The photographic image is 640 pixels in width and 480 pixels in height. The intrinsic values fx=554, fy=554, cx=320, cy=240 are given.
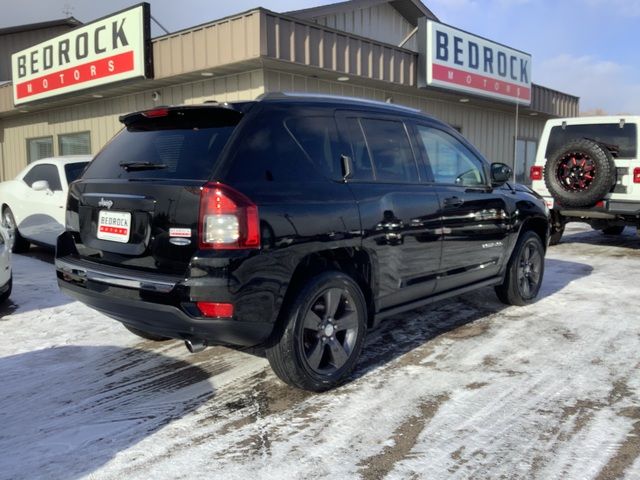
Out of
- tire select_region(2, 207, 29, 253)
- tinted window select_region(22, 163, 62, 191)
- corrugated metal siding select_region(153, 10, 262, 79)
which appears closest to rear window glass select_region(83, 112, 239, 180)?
tinted window select_region(22, 163, 62, 191)

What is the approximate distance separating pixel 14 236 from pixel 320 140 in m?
6.86

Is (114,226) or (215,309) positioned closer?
(215,309)

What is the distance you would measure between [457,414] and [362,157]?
5.66 feet

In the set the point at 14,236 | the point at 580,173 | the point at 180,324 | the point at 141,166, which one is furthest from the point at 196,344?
the point at 580,173

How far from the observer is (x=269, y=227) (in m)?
2.96

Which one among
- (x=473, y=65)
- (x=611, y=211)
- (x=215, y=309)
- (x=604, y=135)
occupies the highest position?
(x=473, y=65)

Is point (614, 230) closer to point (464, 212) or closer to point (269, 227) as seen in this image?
point (464, 212)

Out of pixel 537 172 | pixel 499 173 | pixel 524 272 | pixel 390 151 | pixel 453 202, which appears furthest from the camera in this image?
pixel 537 172

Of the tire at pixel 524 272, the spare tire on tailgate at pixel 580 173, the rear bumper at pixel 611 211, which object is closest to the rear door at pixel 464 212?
the tire at pixel 524 272

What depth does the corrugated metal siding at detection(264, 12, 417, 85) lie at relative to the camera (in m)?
8.52

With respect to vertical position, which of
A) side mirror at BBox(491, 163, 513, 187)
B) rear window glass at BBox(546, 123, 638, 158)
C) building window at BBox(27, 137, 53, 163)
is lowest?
side mirror at BBox(491, 163, 513, 187)

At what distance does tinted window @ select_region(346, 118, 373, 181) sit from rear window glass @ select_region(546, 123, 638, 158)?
19.8 feet

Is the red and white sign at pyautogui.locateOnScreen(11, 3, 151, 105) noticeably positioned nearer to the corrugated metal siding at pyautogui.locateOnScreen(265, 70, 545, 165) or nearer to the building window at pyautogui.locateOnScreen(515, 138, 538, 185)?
the corrugated metal siding at pyautogui.locateOnScreen(265, 70, 545, 165)

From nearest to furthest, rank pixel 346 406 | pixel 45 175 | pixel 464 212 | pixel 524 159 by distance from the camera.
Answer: pixel 346 406 < pixel 464 212 < pixel 45 175 < pixel 524 159
